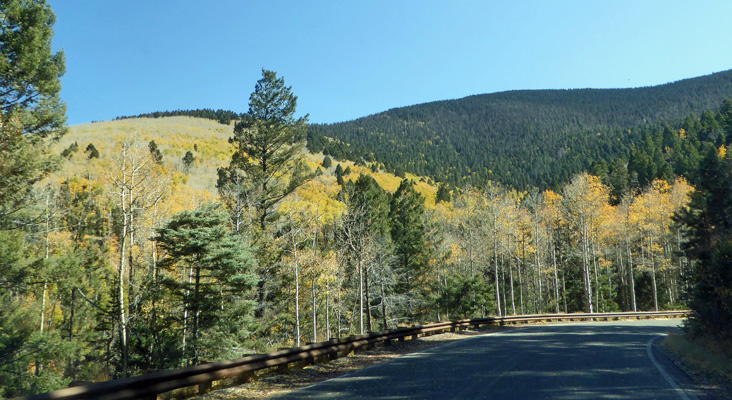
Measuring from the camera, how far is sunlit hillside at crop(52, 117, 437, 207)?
71.3 m

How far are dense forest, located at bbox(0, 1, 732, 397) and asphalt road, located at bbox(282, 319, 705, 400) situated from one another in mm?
4630

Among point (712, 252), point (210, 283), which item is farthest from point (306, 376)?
point (712, 252)

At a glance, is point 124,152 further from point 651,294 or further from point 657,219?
point 651,294

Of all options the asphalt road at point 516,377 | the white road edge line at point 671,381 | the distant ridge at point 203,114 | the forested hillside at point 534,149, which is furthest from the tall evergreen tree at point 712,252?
the distant ridge at point 203,114

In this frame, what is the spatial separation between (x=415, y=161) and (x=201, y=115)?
8661cm

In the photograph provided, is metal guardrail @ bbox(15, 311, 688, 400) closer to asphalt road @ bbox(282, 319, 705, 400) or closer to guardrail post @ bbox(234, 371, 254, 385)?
guardrail post @ bbox(234, 371, 254, 385)

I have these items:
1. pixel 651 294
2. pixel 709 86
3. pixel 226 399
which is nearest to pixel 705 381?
pixel 226 399

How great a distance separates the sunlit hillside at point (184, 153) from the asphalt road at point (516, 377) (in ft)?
132

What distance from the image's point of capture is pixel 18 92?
642 inches

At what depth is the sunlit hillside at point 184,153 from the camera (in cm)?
7126

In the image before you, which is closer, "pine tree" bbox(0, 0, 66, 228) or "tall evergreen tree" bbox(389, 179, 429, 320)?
"pine tree" bbox(0, 0, 66, 228)

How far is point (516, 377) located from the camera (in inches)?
342

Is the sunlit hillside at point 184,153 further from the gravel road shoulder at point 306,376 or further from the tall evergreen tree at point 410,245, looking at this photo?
the gravel road shoulder at point 306,376

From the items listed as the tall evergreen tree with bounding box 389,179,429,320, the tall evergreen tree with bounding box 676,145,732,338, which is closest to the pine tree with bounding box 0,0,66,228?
the tall evergreen tree with bounding box 676,145,732,338
